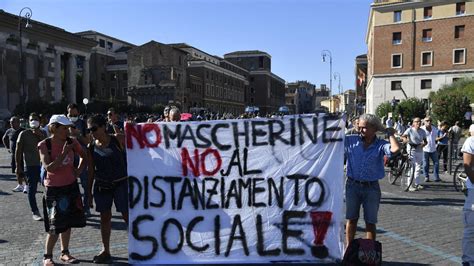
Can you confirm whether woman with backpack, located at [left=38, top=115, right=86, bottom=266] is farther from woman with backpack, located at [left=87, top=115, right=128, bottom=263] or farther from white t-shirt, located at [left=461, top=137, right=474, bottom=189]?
white t-shirt, located at [left=461, top=137, right=474, bottom=189]

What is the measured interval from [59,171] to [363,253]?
3.63m

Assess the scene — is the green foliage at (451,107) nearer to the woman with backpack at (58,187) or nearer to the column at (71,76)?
the woman with backpack at (58,187)

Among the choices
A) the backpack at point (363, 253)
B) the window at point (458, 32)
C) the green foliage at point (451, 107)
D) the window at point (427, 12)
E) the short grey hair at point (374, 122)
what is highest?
the window at point (427, 12)

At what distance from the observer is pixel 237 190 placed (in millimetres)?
5254

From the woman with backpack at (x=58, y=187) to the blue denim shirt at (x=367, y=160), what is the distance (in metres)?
3.37

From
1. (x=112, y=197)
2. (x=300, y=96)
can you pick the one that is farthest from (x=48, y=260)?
(x=300, y=96)

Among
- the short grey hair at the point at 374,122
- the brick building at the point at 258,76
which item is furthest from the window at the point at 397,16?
the brick building at the point at 258,76

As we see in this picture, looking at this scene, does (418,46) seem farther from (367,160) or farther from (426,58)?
(367,160)

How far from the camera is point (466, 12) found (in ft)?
182

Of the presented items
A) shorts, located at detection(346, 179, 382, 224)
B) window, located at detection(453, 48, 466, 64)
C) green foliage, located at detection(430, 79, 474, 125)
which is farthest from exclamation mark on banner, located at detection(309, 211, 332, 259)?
window, located at detection(453, 48, 466, 64)

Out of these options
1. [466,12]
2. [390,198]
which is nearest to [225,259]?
[390,198]

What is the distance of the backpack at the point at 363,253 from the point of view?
4.56 m

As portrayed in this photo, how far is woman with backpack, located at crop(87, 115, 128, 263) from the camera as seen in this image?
5.46 m

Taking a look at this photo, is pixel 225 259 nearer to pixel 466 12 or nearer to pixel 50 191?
pixel 50 191
